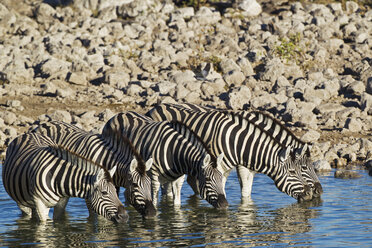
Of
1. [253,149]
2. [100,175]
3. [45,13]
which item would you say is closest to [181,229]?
[100,175]

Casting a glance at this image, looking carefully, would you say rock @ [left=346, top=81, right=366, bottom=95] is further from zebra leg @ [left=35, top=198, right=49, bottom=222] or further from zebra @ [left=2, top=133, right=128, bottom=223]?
zebra leg @ [left=35, top=198, right=49, bottom=222]

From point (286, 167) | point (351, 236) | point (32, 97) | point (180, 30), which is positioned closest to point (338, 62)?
point (180, 30)

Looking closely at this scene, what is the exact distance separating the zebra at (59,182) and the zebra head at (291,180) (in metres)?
3.64

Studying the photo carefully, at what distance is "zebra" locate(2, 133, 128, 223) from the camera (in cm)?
1058

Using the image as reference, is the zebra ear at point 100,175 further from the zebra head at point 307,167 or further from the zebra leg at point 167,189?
the zebra head at point 307,167

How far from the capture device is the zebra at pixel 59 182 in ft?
34.7

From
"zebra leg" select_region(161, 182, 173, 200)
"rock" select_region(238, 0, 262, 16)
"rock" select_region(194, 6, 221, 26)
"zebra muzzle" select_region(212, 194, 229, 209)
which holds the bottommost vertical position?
"zebra muzzle" select_region(212, 194, 229, 209)

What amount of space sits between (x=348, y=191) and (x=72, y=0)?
20795mm

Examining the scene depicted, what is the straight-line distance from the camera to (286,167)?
1312 centimetres

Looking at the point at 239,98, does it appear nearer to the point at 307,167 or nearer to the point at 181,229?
the point at 307,167

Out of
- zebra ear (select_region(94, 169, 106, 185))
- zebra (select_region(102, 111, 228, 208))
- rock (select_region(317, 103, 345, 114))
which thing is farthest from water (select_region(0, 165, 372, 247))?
rock (select_region(317, 103, 345, 114))

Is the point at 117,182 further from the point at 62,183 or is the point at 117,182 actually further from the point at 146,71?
the point at 146,71

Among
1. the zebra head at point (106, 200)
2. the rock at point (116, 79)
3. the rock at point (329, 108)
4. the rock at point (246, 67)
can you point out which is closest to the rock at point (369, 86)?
the rock at point (329, 108)

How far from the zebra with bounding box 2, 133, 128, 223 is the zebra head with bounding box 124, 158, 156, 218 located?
47 cm
